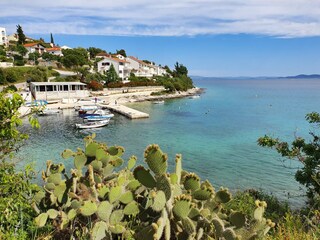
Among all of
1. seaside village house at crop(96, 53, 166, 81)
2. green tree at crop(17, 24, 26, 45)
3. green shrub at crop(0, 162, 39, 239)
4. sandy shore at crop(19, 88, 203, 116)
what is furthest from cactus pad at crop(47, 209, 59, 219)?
green tree at crop(17, 24, 26, 45)

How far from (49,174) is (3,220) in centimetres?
120

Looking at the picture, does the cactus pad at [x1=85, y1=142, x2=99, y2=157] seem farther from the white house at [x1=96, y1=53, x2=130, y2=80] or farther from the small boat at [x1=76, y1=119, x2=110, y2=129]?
the white house at [x1=96, y1=53, x2=130, y2=80]

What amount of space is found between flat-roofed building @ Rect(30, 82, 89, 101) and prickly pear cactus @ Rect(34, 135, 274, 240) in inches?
2273

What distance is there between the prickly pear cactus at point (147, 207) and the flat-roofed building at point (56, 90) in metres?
57.7

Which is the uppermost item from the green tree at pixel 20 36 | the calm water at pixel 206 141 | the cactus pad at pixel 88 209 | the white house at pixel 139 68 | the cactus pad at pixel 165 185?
the green tree at pixel 20 36

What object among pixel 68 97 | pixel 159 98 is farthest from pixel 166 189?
pixel 159 98

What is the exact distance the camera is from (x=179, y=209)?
409 cm

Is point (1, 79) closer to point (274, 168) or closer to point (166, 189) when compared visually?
point (274, 168)

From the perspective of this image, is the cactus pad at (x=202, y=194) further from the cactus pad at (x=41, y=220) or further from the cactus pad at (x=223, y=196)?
the cactus pad at (x=41, y=220)

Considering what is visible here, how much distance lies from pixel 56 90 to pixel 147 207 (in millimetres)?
62541

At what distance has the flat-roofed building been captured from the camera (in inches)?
2357

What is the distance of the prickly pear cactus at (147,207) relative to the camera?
409 cm

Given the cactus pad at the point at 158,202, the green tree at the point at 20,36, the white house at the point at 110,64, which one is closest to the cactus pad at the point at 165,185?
the cactus pad at the point at 158,202

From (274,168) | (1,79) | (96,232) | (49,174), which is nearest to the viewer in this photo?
(96,232)
